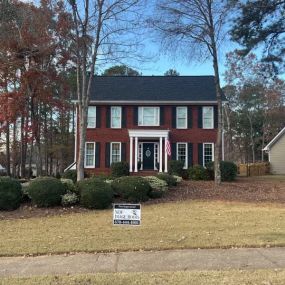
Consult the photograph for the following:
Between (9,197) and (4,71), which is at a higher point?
(4,71)

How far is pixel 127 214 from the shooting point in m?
9.25

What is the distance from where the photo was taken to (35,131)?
35188 mm

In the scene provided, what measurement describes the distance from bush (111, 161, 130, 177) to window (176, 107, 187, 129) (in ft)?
16.7

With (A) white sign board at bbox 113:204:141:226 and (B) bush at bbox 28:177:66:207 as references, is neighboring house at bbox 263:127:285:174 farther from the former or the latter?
(A) white sign board at bbox 113:204:141:226

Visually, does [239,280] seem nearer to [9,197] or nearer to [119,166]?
[9,197]

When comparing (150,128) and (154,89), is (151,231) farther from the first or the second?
(154,89)

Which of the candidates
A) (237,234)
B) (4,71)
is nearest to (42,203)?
(237,234)

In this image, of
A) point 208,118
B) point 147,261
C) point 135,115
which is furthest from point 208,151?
point 147,261

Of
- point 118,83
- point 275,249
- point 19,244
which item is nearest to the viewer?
point 275,249

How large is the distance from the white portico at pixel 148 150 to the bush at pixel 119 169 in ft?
5.66

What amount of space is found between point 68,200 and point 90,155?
16337 millimetres

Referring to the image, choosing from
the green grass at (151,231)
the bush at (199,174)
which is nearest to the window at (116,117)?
the bush at (199,174)

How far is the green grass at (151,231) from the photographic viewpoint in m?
9.38

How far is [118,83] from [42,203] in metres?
19.8
